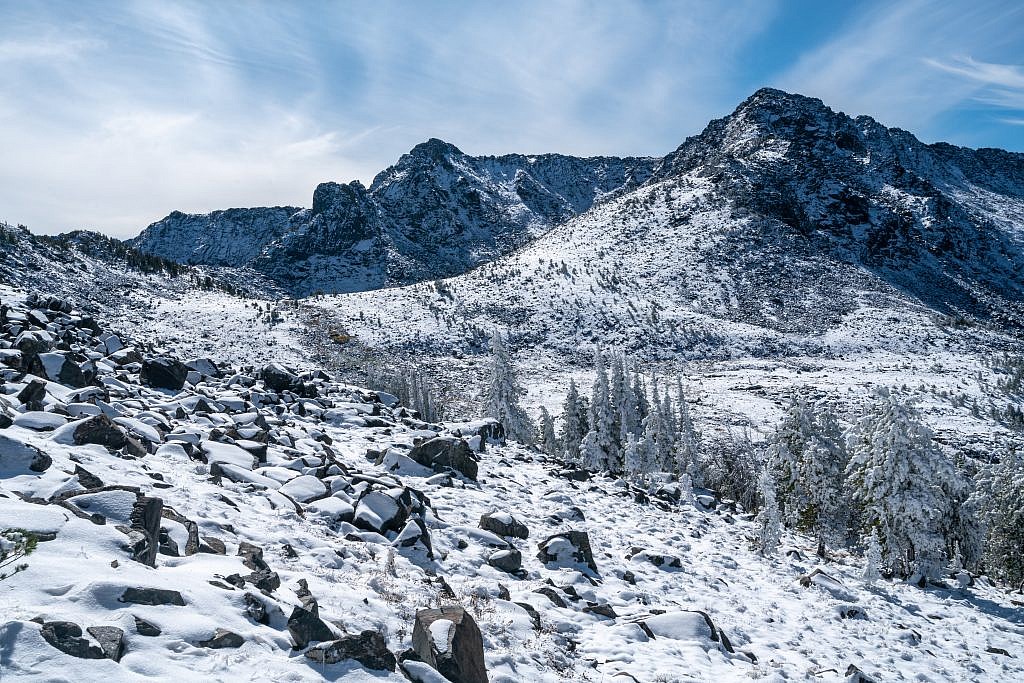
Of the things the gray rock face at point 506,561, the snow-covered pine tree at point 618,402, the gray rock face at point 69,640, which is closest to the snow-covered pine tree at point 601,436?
the snow-covered pine tree at point 618,402

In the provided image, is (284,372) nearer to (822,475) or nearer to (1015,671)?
(822,475)

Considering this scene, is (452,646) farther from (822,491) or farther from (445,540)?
(822,491)

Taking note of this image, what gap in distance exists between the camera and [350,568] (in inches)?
460

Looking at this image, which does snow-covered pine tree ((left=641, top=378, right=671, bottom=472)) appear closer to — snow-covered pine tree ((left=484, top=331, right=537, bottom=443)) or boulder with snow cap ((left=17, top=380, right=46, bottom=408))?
snow-covered pine tree ((left=484, top=331, right=537, bottom=443))

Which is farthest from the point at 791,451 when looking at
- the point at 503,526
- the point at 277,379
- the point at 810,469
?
the point at 277,379

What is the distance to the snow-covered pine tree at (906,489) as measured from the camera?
25.0 m

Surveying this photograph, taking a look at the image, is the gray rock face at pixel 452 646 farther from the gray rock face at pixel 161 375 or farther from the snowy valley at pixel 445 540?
the gray rock face at pixel 161 375

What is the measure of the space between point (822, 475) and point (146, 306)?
148514 mm

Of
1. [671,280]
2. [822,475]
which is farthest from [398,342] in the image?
[822,475]

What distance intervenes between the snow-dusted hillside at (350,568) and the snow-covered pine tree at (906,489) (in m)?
1.83

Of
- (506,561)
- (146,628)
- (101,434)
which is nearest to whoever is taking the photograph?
(146,628)

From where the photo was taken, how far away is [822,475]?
30047 mm

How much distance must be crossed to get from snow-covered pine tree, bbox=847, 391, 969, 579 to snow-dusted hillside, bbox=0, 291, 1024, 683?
1.83 metres

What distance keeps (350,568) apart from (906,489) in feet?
86.2
